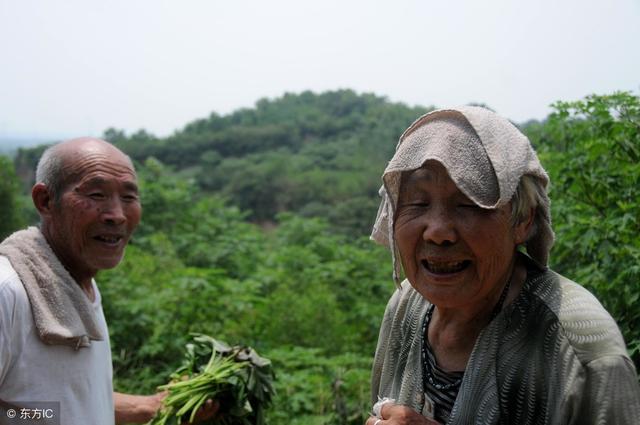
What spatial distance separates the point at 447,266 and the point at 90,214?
1398 mm

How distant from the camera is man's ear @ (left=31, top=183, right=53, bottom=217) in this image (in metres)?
2.35

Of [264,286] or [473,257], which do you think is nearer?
[473,257]

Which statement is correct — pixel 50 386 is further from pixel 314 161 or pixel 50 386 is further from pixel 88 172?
pixel 314 161

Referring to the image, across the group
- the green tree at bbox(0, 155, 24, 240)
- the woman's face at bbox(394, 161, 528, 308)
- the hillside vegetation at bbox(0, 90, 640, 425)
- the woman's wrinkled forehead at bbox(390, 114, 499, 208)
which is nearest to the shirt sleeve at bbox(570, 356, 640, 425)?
the woman's face at bbox(394, 161, 528, 308)

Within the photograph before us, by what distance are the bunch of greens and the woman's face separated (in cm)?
147

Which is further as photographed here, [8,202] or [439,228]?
[8,202]

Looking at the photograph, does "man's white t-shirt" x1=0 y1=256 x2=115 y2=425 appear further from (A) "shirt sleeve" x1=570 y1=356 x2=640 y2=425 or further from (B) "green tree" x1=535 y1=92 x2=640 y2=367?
(B) "green tree" x1=535 y1=92 x2=640 y2=367

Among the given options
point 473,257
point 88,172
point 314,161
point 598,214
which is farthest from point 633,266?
point 314,161

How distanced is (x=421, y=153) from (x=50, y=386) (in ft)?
4.75

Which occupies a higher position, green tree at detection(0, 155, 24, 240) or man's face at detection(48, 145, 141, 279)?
man's face at detection(48, 145, 141, 279)

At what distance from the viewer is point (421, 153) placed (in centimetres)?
146

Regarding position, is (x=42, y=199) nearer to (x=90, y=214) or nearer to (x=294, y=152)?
(x=90, y=214)

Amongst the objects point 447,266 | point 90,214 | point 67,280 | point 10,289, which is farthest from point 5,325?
point 447,266

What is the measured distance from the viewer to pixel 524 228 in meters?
1.50
